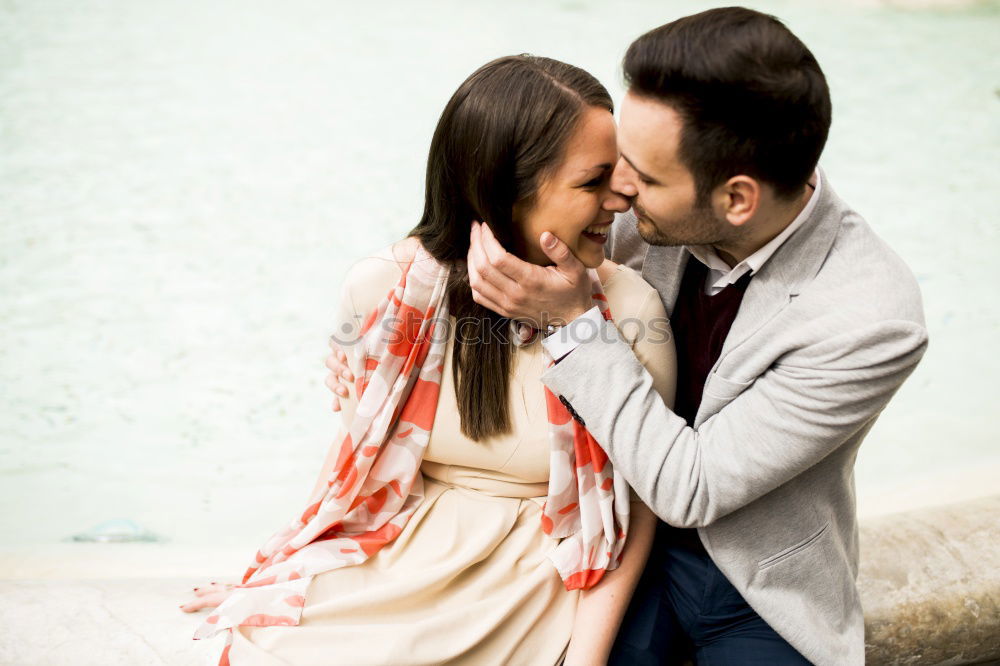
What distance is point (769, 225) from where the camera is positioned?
1697 millimetres

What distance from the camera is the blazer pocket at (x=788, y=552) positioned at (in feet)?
5.82

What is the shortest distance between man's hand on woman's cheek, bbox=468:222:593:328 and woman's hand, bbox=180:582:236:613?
35.3 inches

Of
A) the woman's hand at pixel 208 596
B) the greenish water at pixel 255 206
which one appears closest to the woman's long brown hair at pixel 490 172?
the woman's hand at pixel 208 596

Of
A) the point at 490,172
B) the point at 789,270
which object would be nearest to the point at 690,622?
the point at 789,270

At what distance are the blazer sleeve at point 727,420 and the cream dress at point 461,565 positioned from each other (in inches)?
6.2

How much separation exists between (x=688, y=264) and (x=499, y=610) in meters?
0.77

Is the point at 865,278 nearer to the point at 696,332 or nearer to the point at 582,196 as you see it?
the point at 696,332

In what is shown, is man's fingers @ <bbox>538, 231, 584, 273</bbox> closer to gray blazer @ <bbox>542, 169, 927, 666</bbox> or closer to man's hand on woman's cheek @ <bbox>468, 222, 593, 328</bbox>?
man's hand on woman's cheek @ <bbox>468, 222, 593, 328</bbox>

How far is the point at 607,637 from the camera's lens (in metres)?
1.77

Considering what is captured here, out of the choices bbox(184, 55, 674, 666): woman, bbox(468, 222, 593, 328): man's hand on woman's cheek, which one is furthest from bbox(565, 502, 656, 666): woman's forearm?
bbox(468, 222, 593, 328): man's hand on woman's cheek

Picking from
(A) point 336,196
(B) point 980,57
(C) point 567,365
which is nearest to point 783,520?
(C) point 567,365

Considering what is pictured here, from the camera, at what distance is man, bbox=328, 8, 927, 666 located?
157cm

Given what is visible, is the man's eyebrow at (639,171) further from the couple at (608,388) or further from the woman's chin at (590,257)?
the woman's chin at (590,257)

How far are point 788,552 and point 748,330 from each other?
0.43 m
